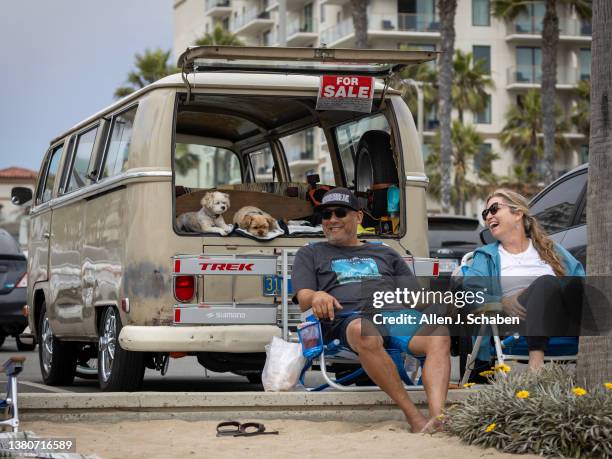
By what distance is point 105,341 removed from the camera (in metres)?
10.4

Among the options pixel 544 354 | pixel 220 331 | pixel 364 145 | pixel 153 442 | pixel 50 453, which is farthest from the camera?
pixel 364 145

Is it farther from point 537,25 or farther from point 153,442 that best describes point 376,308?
point 537,25

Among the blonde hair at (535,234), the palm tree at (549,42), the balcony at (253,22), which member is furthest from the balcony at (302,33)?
the blonde hair at (535,234)

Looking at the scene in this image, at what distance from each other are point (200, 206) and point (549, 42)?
37614mm

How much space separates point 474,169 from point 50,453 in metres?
63.9

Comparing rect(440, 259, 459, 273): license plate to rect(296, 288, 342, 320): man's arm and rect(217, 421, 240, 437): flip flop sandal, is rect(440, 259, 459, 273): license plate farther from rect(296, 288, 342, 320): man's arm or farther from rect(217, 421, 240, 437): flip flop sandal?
rect(217, 421, 240, 437): flip flop sandal

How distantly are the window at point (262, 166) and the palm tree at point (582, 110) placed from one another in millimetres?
56910

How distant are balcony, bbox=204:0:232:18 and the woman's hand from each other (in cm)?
8157

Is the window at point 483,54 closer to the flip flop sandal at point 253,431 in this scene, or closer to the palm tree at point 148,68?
the palm tree at point 148,68

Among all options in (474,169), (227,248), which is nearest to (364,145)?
(227,248)

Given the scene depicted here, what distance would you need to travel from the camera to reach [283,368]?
8188mm

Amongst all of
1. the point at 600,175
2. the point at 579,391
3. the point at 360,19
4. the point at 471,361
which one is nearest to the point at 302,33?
the point at 360,19

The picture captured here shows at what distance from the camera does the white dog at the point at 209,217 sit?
32.2 feet

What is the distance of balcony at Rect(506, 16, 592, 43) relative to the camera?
71.2 meters
